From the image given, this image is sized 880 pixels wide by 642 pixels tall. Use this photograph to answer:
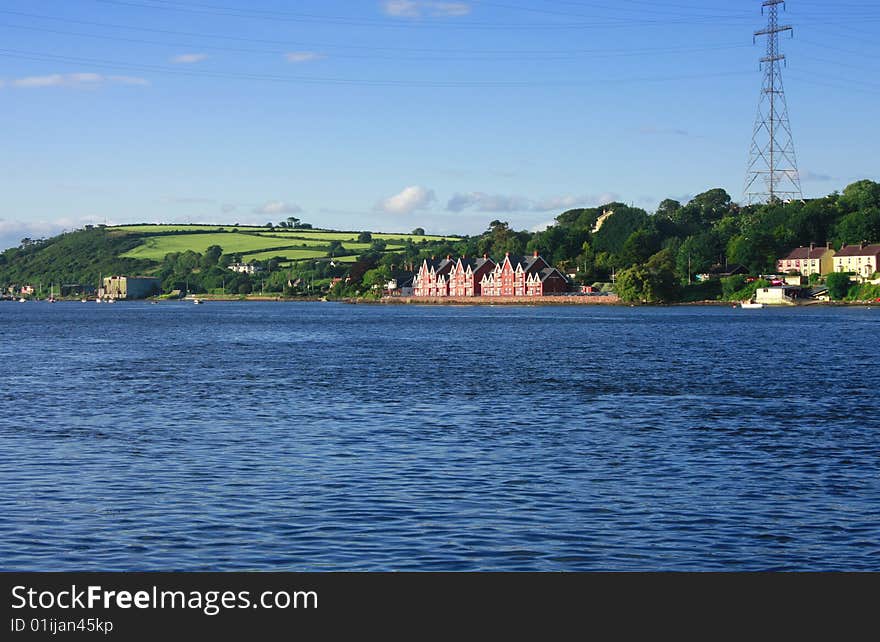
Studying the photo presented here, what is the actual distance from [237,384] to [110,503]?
1096 inches

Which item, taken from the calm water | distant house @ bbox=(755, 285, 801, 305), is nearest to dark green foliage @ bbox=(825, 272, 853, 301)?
distant house @ bbox=(755, 285, 801, 305)

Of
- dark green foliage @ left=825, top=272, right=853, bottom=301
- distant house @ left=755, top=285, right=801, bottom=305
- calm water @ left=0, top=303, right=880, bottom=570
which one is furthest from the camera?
distant house @ left=755, top=285, right=801, bottom=305

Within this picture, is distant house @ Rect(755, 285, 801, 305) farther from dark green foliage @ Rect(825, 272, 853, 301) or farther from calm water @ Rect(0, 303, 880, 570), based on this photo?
calm water @ Rect(0, 303, 880, 570)

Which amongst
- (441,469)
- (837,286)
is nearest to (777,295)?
(837,286)

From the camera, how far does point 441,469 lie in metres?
26.0

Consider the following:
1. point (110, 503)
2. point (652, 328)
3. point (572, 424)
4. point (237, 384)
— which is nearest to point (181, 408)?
point (237, 384)

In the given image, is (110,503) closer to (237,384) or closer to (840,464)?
(840,464)

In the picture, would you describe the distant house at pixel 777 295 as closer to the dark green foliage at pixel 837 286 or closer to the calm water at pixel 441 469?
the dark green foliage at pixel 837 286

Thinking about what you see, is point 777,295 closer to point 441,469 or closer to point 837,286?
point 837,286

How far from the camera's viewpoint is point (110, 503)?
873 inches

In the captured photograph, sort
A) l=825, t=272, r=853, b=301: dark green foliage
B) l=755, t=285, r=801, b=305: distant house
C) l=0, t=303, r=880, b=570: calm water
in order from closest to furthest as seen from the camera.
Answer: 1. l=0, t=303, r=880, b=570: calm water
2. l=825, t=272, r=853, b=301: dark green foliage
3. l=755, t=285, r=801, b=305: distant house

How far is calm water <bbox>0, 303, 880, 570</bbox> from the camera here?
18.5 metres

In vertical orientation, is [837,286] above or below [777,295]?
above

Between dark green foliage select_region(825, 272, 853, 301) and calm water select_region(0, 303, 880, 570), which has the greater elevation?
dark green foliage select_region(825, 272, 853, 301)
